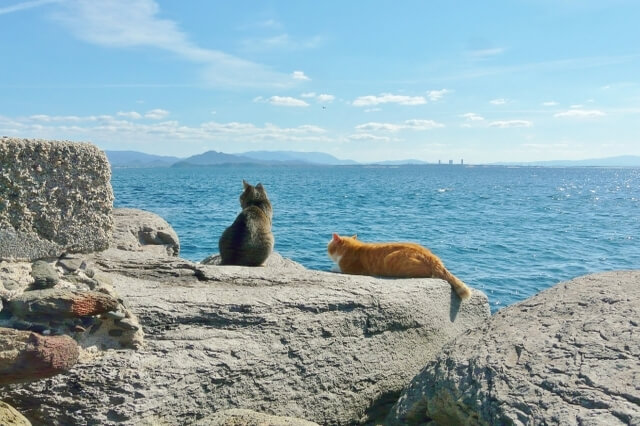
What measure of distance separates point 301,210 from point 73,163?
28.0 m

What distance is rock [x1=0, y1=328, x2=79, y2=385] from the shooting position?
320 cm

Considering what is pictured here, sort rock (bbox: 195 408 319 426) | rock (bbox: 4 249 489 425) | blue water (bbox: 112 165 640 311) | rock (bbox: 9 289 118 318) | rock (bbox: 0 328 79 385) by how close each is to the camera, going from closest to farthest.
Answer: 1. rock (bbox: 0 328 79 385)
2. rock (bbox: 9 289 118 318)
3. rock (bbox: 4 249 489 425)
4. rock (bbox: 195 408 319 426)
5. blue water (bbox: 112 165 640 311)

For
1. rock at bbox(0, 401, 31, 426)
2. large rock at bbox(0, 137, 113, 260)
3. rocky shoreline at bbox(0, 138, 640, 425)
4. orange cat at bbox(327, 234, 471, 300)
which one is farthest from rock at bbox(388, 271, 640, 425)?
large rock at bbox(0, 137, 113, 260)

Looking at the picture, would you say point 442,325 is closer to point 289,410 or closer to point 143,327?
point 289,410

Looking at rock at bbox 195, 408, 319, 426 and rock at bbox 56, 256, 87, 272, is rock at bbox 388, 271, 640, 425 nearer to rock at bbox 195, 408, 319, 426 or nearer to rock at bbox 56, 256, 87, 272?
rock at bbox 195, 408, 319, 426

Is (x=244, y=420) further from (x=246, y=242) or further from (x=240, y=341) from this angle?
(x=246, y=242)

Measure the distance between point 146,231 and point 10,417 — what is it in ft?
14.7

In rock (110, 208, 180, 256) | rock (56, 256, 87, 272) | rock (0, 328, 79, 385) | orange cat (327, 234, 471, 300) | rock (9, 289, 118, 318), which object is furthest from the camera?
rock (110, 208, 180, 256)

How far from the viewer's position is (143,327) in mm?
3797

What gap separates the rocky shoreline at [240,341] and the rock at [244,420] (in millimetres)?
16

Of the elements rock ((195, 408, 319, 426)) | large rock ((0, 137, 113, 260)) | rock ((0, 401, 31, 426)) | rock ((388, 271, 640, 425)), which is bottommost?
rock ((195, 408, 319, 426))

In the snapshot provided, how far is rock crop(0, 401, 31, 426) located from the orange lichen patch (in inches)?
25.9

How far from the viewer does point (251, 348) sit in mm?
4094

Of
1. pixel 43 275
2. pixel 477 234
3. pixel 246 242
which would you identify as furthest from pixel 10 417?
pixel 477 234
